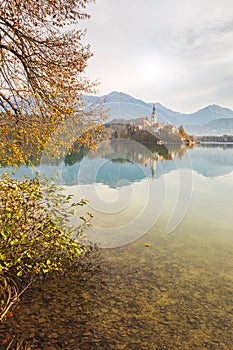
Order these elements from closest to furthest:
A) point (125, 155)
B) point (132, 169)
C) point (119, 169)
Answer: point (119, 169), point (132, 169), point (125, 155)

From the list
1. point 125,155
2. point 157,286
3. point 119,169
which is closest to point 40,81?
point 157,286

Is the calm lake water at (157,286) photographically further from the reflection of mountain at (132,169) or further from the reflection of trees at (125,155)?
the reflection of trees at (125,155)

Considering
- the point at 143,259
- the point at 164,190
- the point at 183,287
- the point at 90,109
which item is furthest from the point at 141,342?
the point at 164,190

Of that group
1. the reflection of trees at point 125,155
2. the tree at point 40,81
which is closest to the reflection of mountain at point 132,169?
the reflection of trees at point 125,155

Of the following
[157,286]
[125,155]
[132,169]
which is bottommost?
[157,286]

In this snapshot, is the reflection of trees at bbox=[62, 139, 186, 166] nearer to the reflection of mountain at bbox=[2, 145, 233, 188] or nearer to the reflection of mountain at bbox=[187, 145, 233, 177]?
the reflection of mountain at bbox=[2, 145, 233, 188]

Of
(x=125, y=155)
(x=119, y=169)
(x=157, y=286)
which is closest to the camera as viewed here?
(x=157, y=286)

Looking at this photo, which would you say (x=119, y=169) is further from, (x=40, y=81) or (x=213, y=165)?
(x=40, y=81)

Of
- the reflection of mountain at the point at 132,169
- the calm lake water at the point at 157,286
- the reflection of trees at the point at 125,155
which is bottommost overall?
the calm lake water at the point at 157,286

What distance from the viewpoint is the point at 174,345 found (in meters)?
5.85

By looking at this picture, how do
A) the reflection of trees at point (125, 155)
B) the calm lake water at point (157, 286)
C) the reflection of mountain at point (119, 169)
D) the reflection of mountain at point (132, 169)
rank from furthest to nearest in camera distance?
the reflection of trees at point (125, 155), the reflection of mountain at point (132, 169), the reflection of mountain at point (119, 169), the calm lake water at point (157, 286)

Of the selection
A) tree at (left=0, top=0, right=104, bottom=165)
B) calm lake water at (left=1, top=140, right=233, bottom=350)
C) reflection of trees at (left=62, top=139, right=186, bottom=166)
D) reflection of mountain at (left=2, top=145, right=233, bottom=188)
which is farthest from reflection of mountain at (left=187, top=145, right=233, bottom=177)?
tree at (left=0, top=0, right=104, bottom=165)

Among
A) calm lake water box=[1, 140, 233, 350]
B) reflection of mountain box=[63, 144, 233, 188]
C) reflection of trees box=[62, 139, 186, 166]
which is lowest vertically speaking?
calm lake water box=[1, 140, 233, 350]

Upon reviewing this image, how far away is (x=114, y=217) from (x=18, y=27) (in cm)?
1058
